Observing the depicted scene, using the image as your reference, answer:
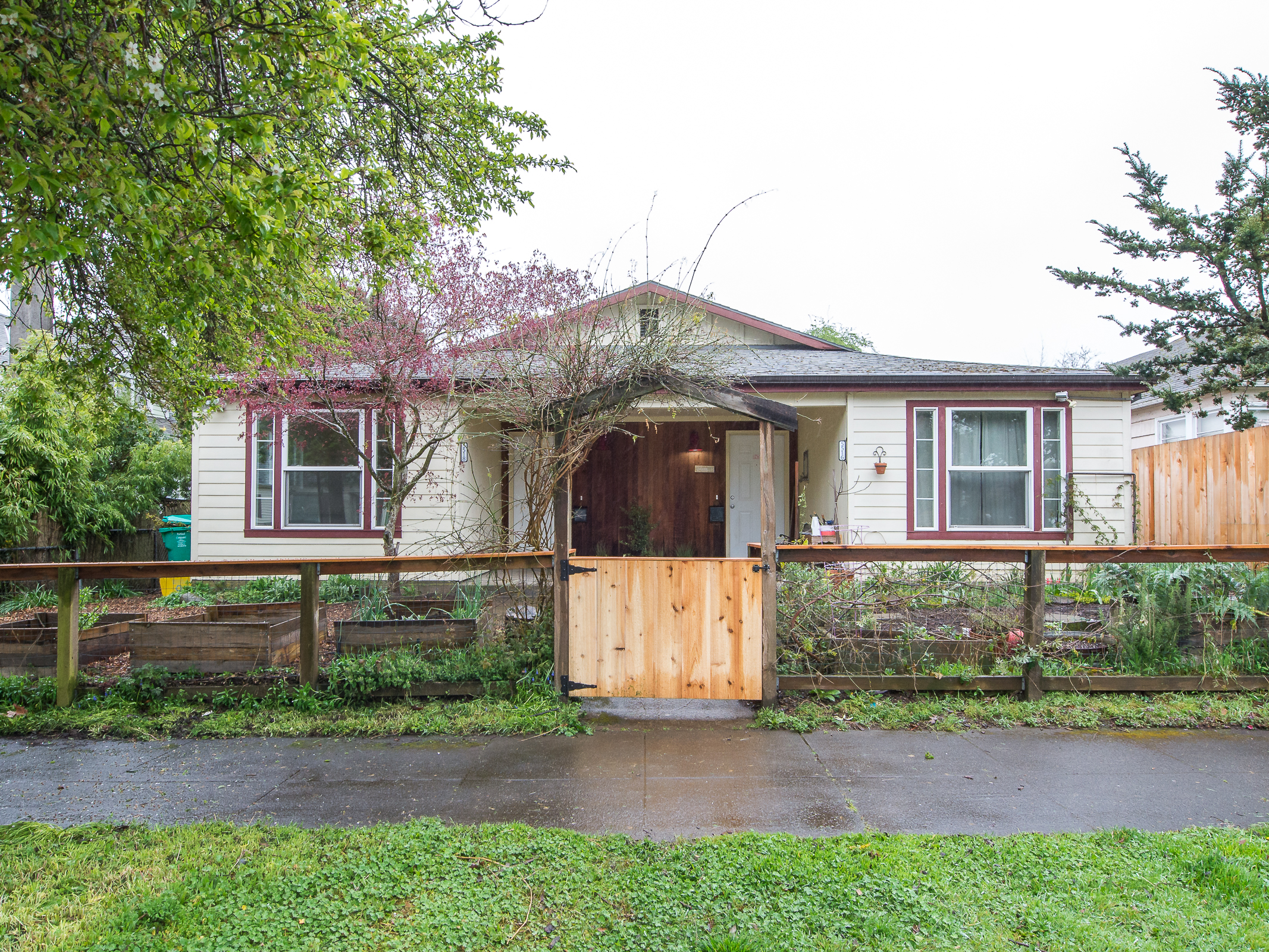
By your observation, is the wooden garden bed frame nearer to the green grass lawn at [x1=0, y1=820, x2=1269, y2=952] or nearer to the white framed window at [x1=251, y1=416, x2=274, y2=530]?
the green grass lawn at [x1=0, y1=820, x2=1269, y2=952]

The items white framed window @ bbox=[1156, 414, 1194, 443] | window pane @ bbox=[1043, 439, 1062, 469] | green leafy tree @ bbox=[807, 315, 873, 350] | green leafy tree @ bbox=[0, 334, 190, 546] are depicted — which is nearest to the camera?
green leafy tree @ bbox=[0, 334, 190, 546]

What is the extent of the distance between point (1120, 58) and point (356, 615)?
14.4 meters

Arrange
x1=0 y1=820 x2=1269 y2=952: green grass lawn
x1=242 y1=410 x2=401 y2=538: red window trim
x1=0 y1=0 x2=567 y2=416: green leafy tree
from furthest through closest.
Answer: x1=242 y1=410 x2=401 y2=538: red window trim, x1=0 y1=0 x2=567 y2=416: green leafy tree, x1=0 y1=820 x2=1269 y2=952: green grass lawn

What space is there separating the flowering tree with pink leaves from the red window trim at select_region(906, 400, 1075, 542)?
522cm

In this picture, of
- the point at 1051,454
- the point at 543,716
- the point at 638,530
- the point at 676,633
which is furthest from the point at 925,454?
the point at 543,716

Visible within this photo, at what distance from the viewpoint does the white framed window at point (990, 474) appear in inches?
382

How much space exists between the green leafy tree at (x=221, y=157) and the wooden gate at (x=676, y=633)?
2.68 m

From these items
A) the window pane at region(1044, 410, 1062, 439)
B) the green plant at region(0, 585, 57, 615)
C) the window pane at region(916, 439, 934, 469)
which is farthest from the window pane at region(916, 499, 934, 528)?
the green plant at region(0, 585, 57, 615)

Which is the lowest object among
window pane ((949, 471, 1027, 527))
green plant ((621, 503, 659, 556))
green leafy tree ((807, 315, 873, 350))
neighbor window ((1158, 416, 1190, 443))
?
green plant ((621, 503, 659, 556))

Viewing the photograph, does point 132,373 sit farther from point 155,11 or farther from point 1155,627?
point 1155,627

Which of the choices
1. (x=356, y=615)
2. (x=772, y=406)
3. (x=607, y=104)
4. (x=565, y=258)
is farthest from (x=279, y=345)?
(x=607, y=104)

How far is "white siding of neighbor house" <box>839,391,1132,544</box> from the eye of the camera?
9570 mm

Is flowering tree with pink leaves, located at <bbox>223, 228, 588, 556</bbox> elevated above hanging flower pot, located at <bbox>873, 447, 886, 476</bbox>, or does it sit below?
above

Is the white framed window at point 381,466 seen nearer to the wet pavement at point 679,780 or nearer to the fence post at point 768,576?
the wet pavement at point 679,780
